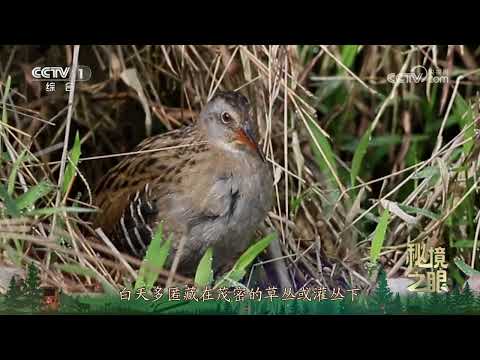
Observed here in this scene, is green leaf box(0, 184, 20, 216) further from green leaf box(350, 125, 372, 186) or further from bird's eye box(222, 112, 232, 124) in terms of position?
green leaf box(350, 125, 372, 186)

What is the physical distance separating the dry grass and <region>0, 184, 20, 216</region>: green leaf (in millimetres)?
80

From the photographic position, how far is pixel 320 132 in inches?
170

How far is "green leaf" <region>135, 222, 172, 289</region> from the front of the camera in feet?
13.6

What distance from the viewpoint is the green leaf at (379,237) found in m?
4.25

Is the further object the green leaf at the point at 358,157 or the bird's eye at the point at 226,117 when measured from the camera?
the green leaf at the point at 358,157

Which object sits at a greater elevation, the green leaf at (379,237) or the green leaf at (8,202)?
the green leaf at (8,202)

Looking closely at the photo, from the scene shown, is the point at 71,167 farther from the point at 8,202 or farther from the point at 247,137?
the point at 247,137

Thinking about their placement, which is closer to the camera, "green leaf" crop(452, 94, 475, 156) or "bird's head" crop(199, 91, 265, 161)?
"bird's head" crop(199, 91, 265, 161)

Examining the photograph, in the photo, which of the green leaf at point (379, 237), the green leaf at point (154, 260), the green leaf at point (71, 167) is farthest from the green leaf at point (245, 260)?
the green leaf at point (71, 167)

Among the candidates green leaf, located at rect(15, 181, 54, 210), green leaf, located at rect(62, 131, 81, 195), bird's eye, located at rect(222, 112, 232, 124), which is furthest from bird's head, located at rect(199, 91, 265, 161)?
green leaf, located at rect(15, 181, 54, 210)

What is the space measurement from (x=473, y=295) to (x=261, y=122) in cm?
92

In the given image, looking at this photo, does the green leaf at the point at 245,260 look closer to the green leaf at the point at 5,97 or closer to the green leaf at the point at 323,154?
the green leaf at the point at 323,154

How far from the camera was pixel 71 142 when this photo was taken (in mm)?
4215

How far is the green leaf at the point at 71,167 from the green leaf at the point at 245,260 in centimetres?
60
